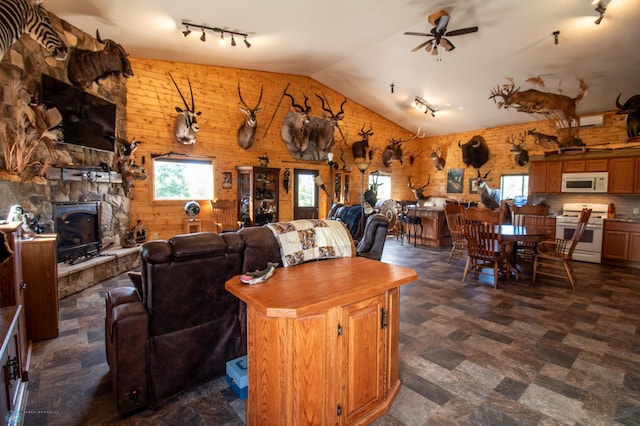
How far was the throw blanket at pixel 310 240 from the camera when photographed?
2314 millimetres

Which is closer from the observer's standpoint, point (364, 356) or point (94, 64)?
point (364, 356)

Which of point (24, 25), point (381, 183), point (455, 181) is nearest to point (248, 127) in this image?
point (24, 25)

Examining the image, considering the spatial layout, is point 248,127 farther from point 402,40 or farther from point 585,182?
point 585,182

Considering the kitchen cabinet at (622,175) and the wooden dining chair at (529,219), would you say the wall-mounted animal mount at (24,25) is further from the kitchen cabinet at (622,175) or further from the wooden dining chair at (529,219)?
the kitchen cabinet at (622,175)

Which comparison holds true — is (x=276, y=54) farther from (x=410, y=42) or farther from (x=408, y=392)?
(x=408, y=392)

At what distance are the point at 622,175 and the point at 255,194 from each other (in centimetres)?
747

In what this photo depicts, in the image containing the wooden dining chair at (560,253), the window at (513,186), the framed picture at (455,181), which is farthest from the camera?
the framed picture at (455,181)

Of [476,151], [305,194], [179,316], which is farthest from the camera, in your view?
[476,151]

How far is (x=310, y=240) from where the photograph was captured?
242cm

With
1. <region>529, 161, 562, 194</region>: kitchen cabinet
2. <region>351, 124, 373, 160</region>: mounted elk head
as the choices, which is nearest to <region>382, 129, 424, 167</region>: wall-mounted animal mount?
<region>351, 124, 373, 160</region>: mounted elk head

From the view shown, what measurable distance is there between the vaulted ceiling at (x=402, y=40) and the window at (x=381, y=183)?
2914 millimetres

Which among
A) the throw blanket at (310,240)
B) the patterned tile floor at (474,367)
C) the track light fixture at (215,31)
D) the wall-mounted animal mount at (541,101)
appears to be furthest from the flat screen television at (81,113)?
the wall-mounted animal mount at (541,101)

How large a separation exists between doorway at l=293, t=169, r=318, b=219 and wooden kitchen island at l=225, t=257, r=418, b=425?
6208 millimetres

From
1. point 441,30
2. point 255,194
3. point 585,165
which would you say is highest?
point 441,30
